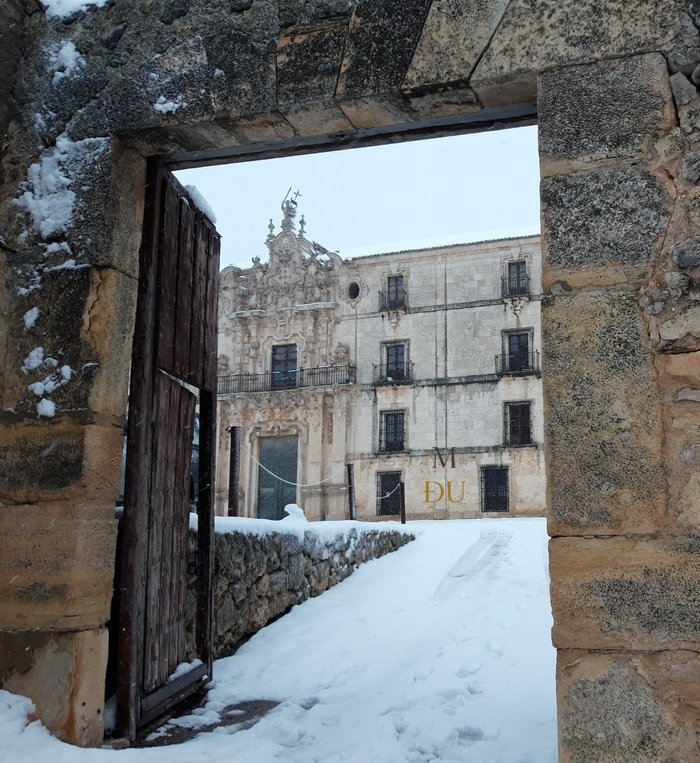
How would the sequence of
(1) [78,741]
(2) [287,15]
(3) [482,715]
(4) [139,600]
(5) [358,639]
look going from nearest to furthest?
1. (1) [78,741]
2. (2) [287,15]
3. (4) [139,600]
4. (3) [482,715]
5. (5) [358,639]

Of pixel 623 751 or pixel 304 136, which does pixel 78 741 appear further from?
pixel 304 136

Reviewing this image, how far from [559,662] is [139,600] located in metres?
1.97

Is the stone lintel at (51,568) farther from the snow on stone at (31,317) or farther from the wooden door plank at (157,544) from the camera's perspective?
the snow on stone at (31,317)

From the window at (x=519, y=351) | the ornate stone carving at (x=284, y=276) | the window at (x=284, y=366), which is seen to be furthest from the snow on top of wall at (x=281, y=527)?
the ornate stone carving at (x=284, y=276)

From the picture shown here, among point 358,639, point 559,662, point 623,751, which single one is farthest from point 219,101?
point 358,639

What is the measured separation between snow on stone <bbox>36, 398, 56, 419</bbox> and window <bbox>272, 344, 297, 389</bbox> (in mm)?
21365

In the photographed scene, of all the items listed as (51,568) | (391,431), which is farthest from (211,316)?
(391,431)

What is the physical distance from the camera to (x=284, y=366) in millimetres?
25031

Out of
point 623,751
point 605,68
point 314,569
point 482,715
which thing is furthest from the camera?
point 314,569

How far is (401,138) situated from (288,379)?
21421mm

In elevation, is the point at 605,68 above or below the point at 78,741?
above

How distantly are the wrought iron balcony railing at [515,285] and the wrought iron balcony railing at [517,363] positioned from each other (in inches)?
72.8

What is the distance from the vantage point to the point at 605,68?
8.96ft

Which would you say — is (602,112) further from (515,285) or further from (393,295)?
(393,295)
